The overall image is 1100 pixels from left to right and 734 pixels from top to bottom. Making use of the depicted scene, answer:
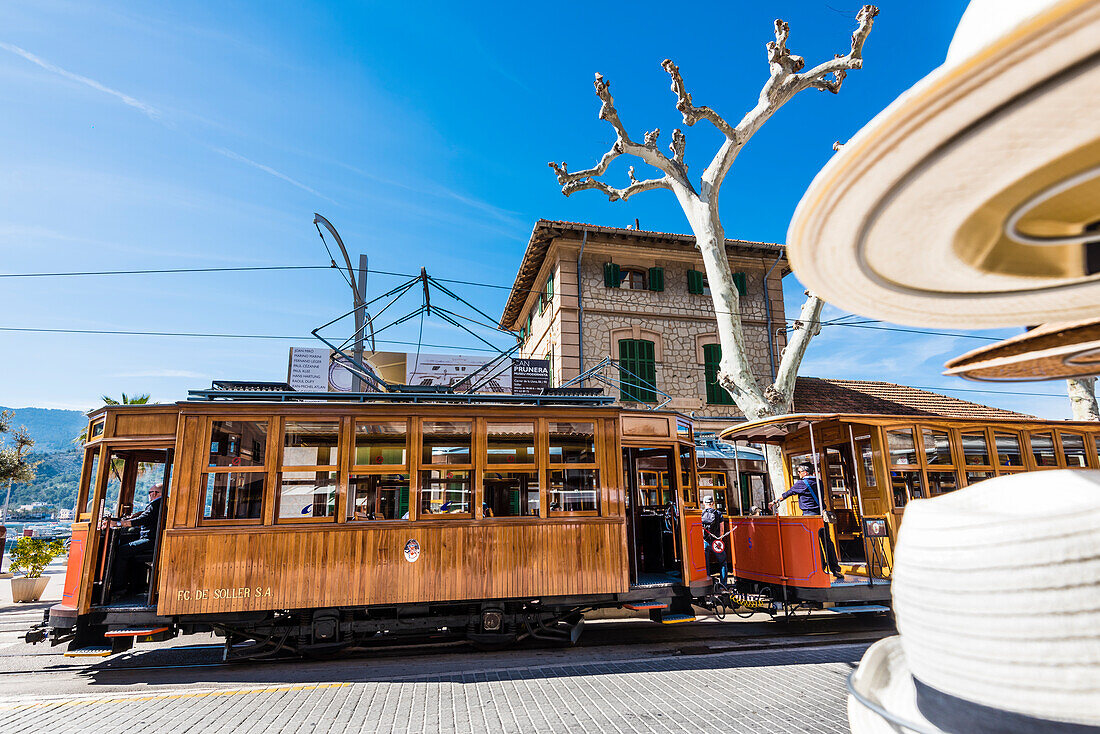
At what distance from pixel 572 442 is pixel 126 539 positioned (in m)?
5.13

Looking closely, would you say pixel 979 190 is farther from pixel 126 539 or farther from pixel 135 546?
pixel 126 539

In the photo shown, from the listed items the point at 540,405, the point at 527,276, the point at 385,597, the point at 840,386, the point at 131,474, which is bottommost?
the point at 385,597

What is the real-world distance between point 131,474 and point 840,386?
18966mm

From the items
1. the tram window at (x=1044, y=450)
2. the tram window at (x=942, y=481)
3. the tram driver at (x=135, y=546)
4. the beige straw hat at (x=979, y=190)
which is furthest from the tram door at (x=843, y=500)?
the tram driver at (x=135, y=546)

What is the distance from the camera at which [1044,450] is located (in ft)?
29.8

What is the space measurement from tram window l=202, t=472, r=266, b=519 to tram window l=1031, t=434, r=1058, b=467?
398 inches

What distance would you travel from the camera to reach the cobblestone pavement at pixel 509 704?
4.53 meters

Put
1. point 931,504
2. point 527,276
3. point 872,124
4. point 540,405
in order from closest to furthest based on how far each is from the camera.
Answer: point 872,124 < point 931,504 < point 540,405 < point 527,276

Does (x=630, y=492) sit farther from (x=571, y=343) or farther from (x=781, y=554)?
(x=571, y=343)

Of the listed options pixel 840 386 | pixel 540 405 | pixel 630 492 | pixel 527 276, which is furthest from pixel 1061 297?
pixel 527 276

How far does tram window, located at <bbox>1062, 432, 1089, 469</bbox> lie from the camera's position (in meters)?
9.19

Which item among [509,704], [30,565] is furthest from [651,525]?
[30,565]

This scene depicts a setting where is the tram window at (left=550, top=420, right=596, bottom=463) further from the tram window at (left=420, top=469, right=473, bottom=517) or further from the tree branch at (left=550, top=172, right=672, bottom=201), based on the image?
the tree branch at (left=550, top=172, right=672, bottom=201)

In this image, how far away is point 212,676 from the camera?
6289mm
